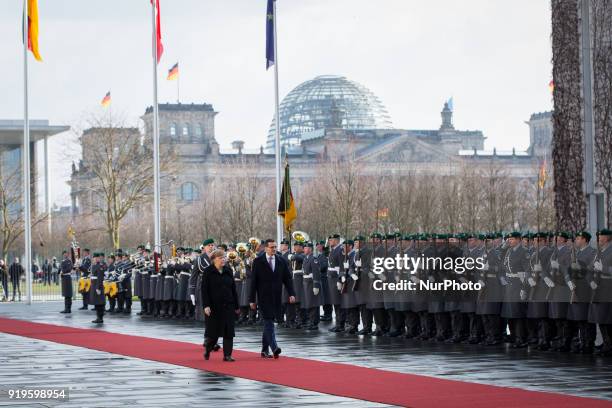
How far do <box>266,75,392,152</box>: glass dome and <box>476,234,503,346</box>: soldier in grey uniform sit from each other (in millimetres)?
133302

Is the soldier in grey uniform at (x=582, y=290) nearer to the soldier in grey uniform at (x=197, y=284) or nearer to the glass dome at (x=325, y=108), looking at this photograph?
the soldier in grey uniform at (x=197, y=284)

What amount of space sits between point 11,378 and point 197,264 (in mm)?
12526

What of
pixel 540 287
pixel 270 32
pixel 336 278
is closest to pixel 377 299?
pixel 336 278

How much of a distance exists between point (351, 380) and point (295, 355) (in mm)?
4654

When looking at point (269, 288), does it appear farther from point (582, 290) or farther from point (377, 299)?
point (377, 299)

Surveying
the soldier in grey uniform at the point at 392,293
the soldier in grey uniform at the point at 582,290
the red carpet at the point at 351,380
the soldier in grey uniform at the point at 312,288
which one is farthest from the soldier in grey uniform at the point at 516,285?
the soldier in grey uniform at the point at 312,288

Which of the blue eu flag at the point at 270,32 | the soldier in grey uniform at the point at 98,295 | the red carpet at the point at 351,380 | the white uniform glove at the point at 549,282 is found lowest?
the red carpet at the point at 351,380

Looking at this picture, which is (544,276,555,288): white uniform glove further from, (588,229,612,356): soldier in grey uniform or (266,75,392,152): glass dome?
(266,75,392,152): glass dome

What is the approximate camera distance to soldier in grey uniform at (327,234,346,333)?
29516mm

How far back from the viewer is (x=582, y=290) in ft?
72.9

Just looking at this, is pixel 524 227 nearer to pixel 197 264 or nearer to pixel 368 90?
pixel 197 264

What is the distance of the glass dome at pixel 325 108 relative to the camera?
528ft

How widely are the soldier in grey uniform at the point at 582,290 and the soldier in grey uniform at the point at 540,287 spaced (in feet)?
2.28

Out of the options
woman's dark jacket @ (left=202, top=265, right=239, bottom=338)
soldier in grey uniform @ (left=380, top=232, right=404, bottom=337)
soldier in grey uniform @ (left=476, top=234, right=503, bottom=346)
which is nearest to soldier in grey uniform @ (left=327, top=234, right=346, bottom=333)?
soldier in grey uniform @ (left=380, top=232, right=404, bottom=337)
